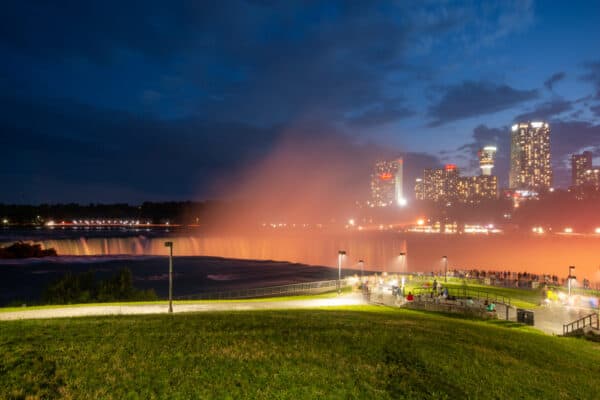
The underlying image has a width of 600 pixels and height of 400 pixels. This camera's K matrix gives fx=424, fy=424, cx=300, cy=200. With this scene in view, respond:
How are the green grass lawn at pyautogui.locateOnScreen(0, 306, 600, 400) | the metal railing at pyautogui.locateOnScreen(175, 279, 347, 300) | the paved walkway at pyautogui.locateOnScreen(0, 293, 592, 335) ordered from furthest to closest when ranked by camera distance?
the metal railing at pyautogui.locateOnScreen(175, 279, 347, 300) → the paved walkway at pyautogui.locateOnScreen(0, 293, 592, 335) → the green grass lawn at pyautogui.locateOnScreen(0, 306, 600, 400)

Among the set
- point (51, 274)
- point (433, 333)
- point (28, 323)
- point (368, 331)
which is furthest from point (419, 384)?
point (51, 274)

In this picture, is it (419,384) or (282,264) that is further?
(282,264)

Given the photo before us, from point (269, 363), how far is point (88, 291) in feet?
102

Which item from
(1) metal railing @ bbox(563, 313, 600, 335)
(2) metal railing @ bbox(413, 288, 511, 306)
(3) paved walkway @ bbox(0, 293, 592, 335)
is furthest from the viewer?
(2) metal railing @ bbox(413, 288, 511, 306)

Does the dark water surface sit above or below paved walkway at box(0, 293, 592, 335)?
below

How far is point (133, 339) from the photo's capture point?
12.8m

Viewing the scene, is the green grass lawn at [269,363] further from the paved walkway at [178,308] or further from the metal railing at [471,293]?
the metal railing at [471,293]

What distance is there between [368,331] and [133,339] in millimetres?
7939

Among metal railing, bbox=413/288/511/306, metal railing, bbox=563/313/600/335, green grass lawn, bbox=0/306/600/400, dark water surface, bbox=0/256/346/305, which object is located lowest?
dark water surface, bbox=0/256/346/305

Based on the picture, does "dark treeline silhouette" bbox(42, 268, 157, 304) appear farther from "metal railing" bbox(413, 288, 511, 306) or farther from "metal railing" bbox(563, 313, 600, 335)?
"metal railing" bbox(563, 313, 600, 335)

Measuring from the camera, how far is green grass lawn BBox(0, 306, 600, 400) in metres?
9.68

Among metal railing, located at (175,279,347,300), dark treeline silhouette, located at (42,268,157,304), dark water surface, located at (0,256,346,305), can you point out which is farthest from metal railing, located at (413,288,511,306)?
dark treeline silhouette, located at (42,268,157,304)

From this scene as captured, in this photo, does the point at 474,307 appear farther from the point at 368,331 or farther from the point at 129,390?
the point at 129,390

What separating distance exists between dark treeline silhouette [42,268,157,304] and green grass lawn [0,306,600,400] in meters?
21.9
